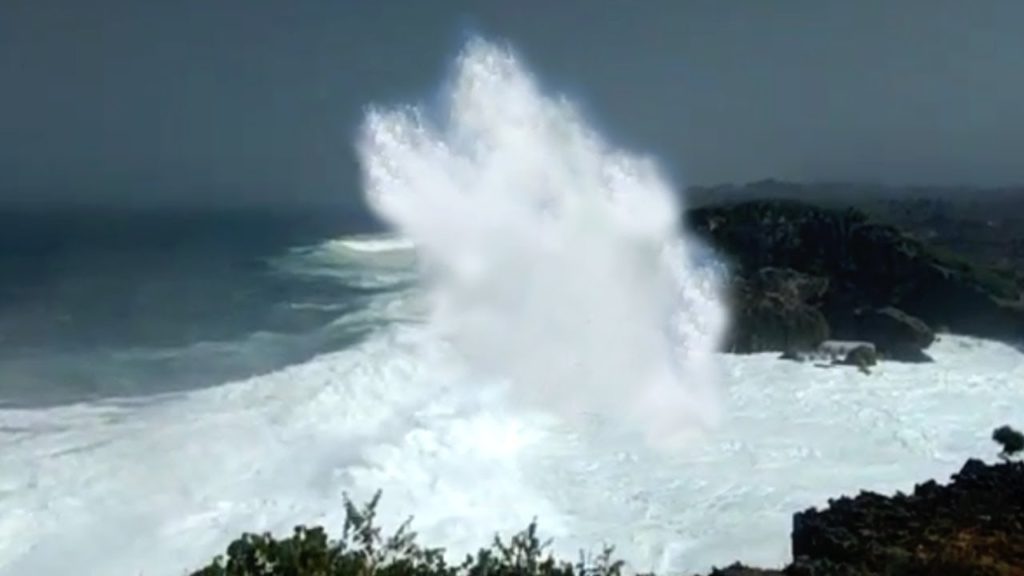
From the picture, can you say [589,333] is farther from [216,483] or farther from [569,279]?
[216,483]

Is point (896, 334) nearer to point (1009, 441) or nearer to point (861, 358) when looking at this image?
point (861, 358)

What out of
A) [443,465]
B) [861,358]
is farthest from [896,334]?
[443,465]

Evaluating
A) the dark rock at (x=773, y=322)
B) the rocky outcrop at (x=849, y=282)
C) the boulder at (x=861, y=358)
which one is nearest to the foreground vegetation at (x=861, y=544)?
the boulder at (x=861, y=358)

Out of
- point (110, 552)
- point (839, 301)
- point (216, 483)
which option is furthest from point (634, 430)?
point (839, 301)

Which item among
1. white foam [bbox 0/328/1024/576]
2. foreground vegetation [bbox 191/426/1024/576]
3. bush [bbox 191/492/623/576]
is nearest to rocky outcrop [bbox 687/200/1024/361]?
white foam [bbox 0/328/1024/576]

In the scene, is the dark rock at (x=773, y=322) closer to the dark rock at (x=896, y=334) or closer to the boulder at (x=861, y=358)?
the dark rock at (x=896, y=334)

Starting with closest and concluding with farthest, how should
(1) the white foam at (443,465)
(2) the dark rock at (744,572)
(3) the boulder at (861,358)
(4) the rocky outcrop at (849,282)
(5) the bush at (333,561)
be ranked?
(5) the bush at (333,561) → (2) the dark rock at (744,572) → (1) the white foam at (443,465) → (3) the boulder at (861,358) → (4) the rocky outcrop at (849,282)
